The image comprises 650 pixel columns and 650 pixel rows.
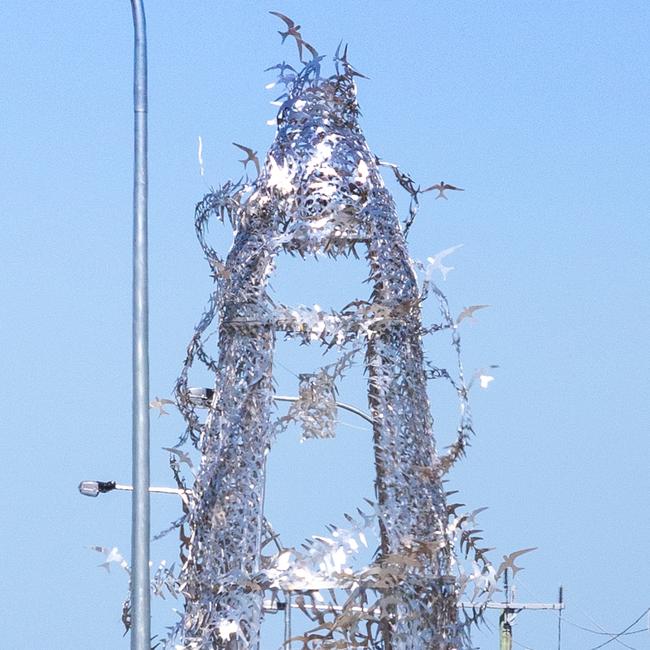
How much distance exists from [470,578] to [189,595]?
1932 mm

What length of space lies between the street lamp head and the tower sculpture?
3.86m

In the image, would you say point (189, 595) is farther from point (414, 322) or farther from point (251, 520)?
point (414, 322)

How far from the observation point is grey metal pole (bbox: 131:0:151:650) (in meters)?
10.8

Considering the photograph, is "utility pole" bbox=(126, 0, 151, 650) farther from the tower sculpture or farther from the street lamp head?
the street lamp head

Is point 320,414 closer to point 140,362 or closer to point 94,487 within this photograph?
point 140,362

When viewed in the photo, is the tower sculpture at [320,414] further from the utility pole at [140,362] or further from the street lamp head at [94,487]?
the street lamp head at [94,487]

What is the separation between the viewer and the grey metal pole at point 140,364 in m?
10.8

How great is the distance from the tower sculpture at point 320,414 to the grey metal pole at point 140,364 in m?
0.85

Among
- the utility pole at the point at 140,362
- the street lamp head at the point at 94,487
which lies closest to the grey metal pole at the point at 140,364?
the utility pole at the point at 140,362

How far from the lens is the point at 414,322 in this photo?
471 inches

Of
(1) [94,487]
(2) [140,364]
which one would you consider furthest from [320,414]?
(1) [94,487]

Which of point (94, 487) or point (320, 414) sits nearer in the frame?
point (320, 414)

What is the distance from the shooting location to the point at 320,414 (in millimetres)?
A: 11828

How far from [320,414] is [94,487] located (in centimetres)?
477
